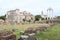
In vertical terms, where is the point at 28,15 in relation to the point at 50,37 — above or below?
below

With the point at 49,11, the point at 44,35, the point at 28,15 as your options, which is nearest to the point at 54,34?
the point at 44,35

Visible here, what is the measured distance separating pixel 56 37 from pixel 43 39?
5.25 feet

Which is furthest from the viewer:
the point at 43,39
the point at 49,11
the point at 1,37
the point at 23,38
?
the point at 49,11

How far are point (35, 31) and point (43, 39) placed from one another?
2704 mm

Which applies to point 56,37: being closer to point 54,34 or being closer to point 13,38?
point 54,34

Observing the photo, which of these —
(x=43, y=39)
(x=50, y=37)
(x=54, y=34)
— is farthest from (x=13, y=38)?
(x=54, y=34)

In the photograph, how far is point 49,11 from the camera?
48156 millimetres

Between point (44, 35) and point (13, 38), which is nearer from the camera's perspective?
point (13, 38)

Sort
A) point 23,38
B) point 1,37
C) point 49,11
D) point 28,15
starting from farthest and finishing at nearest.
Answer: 1. point 28,15
2. point 49,11
3. point 23,38
4. point 1,37

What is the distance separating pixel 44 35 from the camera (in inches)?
793

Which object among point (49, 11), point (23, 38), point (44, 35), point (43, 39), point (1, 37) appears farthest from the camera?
point (49, 11)

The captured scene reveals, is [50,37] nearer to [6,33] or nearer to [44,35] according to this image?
[44,35]

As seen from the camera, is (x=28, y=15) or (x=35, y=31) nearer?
(x=35, y=31)

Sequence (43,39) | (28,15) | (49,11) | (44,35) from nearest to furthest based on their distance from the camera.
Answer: (43,39)
(44,35)
(49,11)
(28,15)
